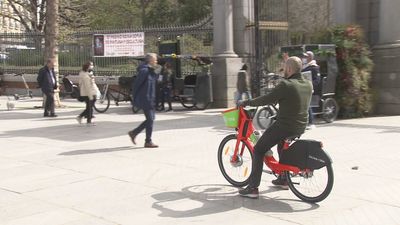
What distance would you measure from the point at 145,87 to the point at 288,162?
4503 millimetres

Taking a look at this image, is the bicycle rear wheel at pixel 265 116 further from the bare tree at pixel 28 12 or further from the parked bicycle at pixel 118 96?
the bare tree at pixel 28 12

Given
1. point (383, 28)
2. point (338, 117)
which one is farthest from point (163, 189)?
point (383, 28)

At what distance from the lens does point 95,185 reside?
7465mm

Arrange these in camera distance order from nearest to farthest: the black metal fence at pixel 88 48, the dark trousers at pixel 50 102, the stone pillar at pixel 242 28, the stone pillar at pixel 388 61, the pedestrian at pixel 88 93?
the pedestrian at pixel 88 93
the stone pillar at pixel 388 61
the dark trousers at pixel 50 102
the stone pillar at pixel 242 28
the black metal fence at pixel 88 48

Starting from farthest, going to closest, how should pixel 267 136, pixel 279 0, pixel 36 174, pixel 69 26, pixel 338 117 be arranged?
1. pixel 69 26
2. pixel 279 0
3. pixel 338 117
4. pixel 36 174
5. pixel 267 136

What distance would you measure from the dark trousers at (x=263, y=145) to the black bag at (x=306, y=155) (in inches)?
6.3

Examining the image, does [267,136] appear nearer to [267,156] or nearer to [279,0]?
[267,156]

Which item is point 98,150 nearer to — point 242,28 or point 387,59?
point 387,59

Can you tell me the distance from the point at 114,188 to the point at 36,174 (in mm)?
1660

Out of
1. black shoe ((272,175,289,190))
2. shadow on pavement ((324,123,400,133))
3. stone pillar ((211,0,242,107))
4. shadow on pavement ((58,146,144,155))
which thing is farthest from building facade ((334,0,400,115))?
black shoe ((272,175,289,190))

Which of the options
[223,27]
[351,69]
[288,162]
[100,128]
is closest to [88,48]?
[223,27]

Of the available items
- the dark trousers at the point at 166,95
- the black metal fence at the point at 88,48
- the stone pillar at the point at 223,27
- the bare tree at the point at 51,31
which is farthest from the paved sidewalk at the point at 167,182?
the black metal fence at the point at 88,48

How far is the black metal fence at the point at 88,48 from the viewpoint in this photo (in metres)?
20.0

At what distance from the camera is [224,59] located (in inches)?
711
